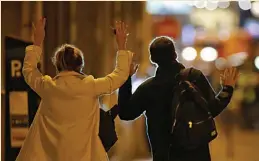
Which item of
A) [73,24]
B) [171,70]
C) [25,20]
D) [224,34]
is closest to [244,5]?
[224,34]

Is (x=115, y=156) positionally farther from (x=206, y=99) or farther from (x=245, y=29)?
(x=245, y=29)

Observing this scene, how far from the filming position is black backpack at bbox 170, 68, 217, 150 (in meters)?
3.64

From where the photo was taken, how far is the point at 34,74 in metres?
3.64

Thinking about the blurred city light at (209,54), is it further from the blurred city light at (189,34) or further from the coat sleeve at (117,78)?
the coat sleeve at (117,78)

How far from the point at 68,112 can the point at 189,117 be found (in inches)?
31.2

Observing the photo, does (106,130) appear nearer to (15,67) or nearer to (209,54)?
(15,67)

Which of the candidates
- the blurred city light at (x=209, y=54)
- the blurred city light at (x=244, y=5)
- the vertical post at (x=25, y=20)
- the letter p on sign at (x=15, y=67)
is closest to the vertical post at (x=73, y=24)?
the vertical post at (x=25, y=20)

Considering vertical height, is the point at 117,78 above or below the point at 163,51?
below

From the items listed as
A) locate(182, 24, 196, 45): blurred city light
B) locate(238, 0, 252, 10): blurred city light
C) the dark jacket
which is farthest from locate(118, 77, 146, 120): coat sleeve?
locate(182, 24, 196, 45): blurred city light

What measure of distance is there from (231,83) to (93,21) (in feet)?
14.0

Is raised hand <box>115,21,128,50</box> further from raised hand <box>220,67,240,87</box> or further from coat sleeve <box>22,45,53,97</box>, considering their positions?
raised hand <box>220,67,240,87</box>

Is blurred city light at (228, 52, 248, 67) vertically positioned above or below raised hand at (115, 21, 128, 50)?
below

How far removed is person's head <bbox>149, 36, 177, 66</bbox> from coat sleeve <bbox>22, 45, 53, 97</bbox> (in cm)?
74

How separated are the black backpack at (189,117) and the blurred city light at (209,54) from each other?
11989 millimetres
